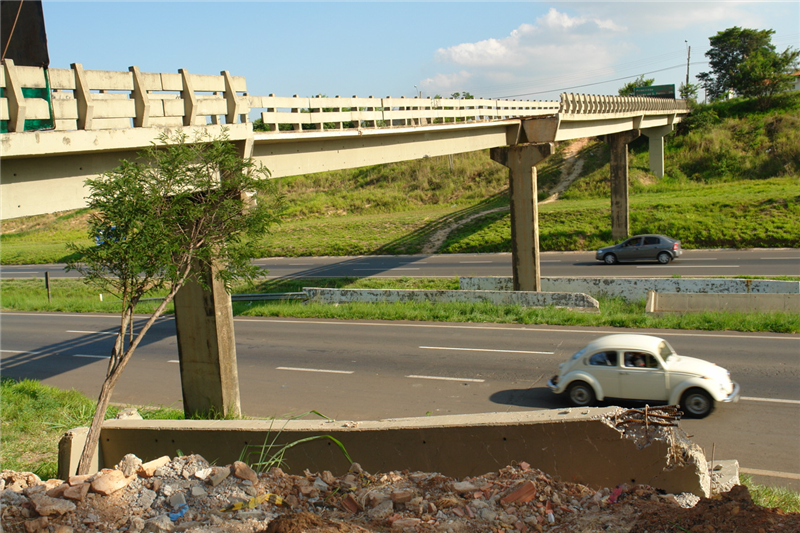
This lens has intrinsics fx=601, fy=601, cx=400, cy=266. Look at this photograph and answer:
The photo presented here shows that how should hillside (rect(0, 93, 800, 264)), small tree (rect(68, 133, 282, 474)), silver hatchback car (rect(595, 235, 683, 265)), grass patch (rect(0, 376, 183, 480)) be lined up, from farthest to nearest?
hillside (rect(0, 93, 800, 264)) < silver hatchback car (rect(595, 235, 683, 265)) < grass patch (rect(0, 376, 183, 480)) < small tree (rect(68, 133, 282, 474))

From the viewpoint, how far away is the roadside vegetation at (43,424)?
709cm

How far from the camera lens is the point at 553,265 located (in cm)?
2967

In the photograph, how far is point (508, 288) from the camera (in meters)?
24.0

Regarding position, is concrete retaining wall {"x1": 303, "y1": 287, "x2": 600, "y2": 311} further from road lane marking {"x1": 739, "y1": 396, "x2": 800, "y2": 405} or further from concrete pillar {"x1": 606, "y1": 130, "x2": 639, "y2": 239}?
concrete pillar {"x1": 606, "y1": 130, "x2": 639, "y2": 239}

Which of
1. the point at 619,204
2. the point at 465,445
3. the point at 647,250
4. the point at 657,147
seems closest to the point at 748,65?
the point at 657,147

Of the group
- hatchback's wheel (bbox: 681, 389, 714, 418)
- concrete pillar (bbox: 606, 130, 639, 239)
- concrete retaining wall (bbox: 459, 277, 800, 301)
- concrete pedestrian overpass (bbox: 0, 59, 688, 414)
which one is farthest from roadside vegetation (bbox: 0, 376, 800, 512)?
concrete pillar (bbox: 606, 130, 639, 239)

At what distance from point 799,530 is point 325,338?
14.6 meters

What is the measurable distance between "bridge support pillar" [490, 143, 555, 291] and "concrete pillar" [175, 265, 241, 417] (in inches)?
526

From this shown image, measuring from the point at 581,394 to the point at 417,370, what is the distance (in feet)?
14.1

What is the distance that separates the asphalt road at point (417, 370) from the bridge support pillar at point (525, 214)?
15.5 ft

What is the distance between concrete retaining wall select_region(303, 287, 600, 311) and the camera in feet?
64.5

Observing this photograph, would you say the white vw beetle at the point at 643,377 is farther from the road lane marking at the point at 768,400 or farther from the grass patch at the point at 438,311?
the grass patch at the point at 438,311

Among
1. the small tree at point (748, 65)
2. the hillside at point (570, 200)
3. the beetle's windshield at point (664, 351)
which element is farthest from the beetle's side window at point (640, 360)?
the small tree at point (748, 65)

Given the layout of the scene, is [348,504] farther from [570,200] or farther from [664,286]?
[570,200]
